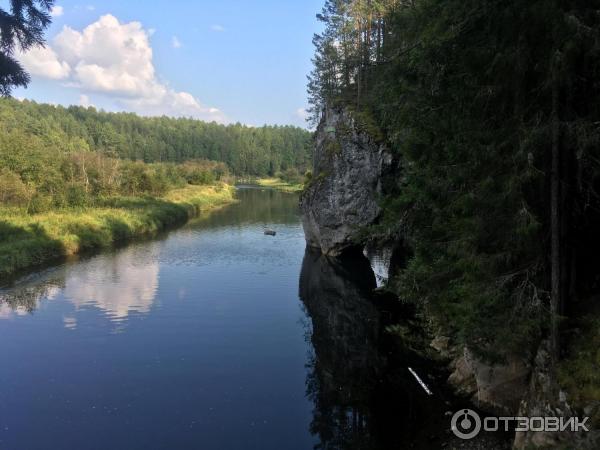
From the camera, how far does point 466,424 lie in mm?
13695

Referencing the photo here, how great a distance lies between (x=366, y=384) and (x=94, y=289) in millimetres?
20295

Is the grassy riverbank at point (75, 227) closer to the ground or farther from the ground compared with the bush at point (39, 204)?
closer to the ground

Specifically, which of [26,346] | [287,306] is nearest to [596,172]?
[287,306]

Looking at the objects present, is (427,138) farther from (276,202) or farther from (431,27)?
(276,202)

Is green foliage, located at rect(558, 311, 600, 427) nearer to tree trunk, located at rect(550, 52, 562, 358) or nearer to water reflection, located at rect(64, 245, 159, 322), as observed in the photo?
tree trunk, located at rect(550, 52, 562, 358)

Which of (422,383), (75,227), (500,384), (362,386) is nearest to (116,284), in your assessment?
(75,227)

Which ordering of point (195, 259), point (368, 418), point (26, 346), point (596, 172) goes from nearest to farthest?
point (596, 172) → point (368, 418) → point (26, 346) → point (195, 259)

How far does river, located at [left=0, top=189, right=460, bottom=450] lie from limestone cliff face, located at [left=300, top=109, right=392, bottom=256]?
22.5ft

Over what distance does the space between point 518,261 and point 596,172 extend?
3.04 meters

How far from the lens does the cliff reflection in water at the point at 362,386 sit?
13.7 metres

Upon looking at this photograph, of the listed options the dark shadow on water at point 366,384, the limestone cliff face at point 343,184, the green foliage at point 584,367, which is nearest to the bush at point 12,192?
the limestone cliff face at point 343,184

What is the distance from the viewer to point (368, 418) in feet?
48.2

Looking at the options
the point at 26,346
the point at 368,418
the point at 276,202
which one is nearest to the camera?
the point at 368,418

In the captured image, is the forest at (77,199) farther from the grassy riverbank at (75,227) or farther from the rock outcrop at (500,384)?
the rock outcrop at (500,384)
